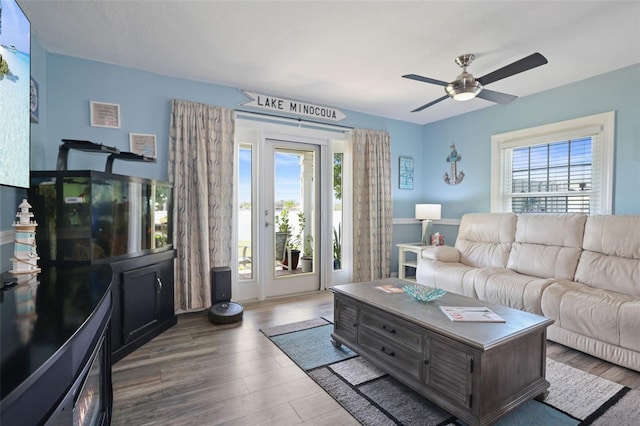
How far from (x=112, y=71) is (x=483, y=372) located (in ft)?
12.3

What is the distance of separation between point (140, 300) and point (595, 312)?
3410 millimetres

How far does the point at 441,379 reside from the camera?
68.3 inches

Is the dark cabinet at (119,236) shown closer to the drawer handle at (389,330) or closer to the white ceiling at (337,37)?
the white ceiling at (337,37)

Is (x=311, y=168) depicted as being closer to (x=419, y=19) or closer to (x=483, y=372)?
(x=419, y=19)

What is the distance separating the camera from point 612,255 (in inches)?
111

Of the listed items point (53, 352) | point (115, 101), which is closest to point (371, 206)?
point (115, 101)

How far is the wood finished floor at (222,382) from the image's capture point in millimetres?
1748

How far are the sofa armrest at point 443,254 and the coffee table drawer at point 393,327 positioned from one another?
1.90 m

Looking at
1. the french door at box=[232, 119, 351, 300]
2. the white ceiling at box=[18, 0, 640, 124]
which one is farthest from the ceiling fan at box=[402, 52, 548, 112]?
the french door at box=[232, 119, 351, 300]

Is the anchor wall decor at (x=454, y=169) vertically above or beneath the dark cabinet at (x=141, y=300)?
above

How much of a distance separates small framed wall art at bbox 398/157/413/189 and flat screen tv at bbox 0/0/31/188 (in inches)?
171

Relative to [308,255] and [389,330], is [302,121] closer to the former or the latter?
[308,255]

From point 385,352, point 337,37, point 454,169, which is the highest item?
point 337,37

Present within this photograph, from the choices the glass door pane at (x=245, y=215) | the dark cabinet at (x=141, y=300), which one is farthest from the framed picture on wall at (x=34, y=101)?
the glass door pane at (x=245, y=215)
